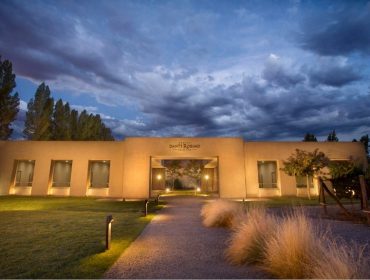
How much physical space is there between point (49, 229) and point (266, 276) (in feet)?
21.8

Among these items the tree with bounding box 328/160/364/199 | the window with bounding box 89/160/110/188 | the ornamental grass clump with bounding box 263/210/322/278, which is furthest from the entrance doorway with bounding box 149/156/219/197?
the ornamental grass clump with bounding box 263/210/322/278

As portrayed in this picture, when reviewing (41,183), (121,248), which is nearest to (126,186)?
(41,183)

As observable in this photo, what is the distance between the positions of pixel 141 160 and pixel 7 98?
1809 cm

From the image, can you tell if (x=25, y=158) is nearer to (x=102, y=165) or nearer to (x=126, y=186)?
(x=102, y=165)

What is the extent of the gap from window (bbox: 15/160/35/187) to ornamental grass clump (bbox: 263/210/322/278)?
1013 inches

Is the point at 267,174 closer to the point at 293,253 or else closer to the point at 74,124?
the point at 293,253

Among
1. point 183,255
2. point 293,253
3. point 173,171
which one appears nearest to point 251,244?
point 293,253

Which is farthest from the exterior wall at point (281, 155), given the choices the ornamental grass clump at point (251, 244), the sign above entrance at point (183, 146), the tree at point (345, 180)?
the ornamental grass clump at point (251, 244)

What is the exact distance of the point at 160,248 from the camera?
567cm

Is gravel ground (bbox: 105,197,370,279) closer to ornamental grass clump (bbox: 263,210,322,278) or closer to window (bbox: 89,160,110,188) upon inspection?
ornamental grass clump (bbox: 263,210,322,278)

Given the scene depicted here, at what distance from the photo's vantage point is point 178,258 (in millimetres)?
4898

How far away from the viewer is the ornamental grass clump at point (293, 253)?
12.0 feet

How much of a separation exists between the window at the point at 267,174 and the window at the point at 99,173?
1473 centimetres

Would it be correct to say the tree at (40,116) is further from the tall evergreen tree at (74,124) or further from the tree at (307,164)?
the tree at (307,164)
